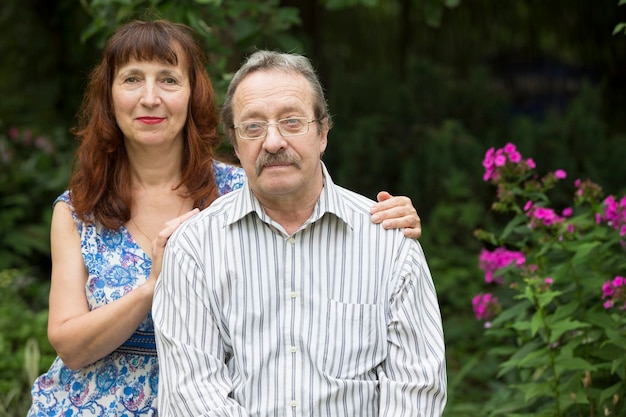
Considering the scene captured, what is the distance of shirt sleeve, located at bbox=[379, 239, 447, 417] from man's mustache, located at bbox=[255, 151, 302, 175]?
1.37 feet

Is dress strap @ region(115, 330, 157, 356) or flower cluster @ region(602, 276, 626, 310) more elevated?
flower cluster @ region(602, 276, 626, 310)

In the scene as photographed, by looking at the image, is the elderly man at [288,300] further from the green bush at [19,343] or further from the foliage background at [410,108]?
the green bush at [19,343]

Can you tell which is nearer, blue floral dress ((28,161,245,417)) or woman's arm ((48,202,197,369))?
woman's arm ((48,202,197,369))

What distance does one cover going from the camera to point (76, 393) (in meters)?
3.16

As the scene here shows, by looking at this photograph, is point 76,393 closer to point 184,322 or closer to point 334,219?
point 184,322

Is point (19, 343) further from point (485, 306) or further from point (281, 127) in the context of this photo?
point (281, 127)

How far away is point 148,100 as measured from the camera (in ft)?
10.2

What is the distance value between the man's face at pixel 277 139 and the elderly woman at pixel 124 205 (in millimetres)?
337

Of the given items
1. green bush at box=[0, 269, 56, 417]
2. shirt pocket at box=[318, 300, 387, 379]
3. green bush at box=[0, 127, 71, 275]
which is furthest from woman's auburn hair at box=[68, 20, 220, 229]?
green bush at box=[0, 127, 71, 275]

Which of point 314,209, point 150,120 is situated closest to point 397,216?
point 314,209

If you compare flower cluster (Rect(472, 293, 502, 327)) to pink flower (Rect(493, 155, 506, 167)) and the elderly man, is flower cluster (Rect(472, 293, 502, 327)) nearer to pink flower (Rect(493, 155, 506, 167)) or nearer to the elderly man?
pink flower (Rect(493, 155, 506, 167))

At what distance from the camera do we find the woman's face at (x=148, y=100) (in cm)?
316

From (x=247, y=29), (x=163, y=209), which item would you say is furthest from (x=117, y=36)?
(x=247, y=29)

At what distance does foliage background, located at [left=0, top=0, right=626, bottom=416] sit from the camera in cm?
510
